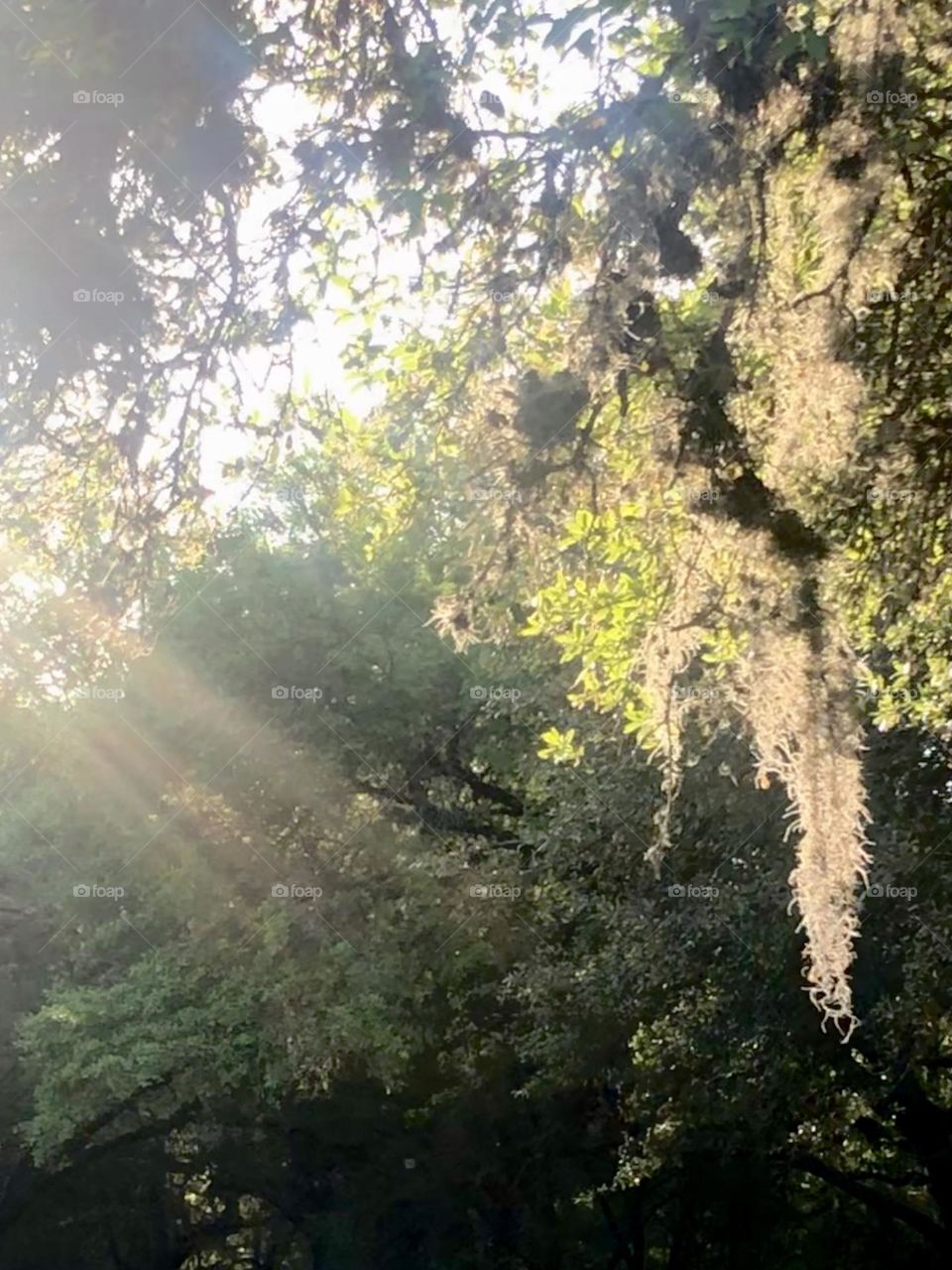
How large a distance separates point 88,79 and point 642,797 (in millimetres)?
8372

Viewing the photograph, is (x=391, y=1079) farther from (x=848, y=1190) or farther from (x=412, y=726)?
(x=848, y=1190)

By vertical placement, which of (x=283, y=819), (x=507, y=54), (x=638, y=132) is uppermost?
(x=283, y=819)

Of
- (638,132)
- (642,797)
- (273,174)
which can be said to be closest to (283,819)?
(642,797)

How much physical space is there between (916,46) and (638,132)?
1265 millimetres

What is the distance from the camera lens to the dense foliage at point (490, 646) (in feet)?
14.4

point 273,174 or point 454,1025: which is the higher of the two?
point 454,1025

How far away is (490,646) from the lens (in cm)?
1316

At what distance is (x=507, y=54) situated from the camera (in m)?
4.99

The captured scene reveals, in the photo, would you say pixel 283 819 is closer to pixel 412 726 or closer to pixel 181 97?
pixel 412 726

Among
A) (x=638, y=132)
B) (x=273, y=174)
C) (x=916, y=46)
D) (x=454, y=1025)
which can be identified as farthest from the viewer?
(x=454, y=1025)

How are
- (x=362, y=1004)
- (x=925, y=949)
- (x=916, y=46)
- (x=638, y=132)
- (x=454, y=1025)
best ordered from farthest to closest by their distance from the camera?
(x=454, y=1025) < (x=362, y=1004) < (x=925, y=949) < (x=916, y=46) < (x=638, y=132)

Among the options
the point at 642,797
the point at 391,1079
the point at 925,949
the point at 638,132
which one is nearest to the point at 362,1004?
the point at 391,1079

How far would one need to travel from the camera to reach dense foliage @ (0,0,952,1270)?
4.38m

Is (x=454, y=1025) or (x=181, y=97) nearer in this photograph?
(x=181, y=97)
